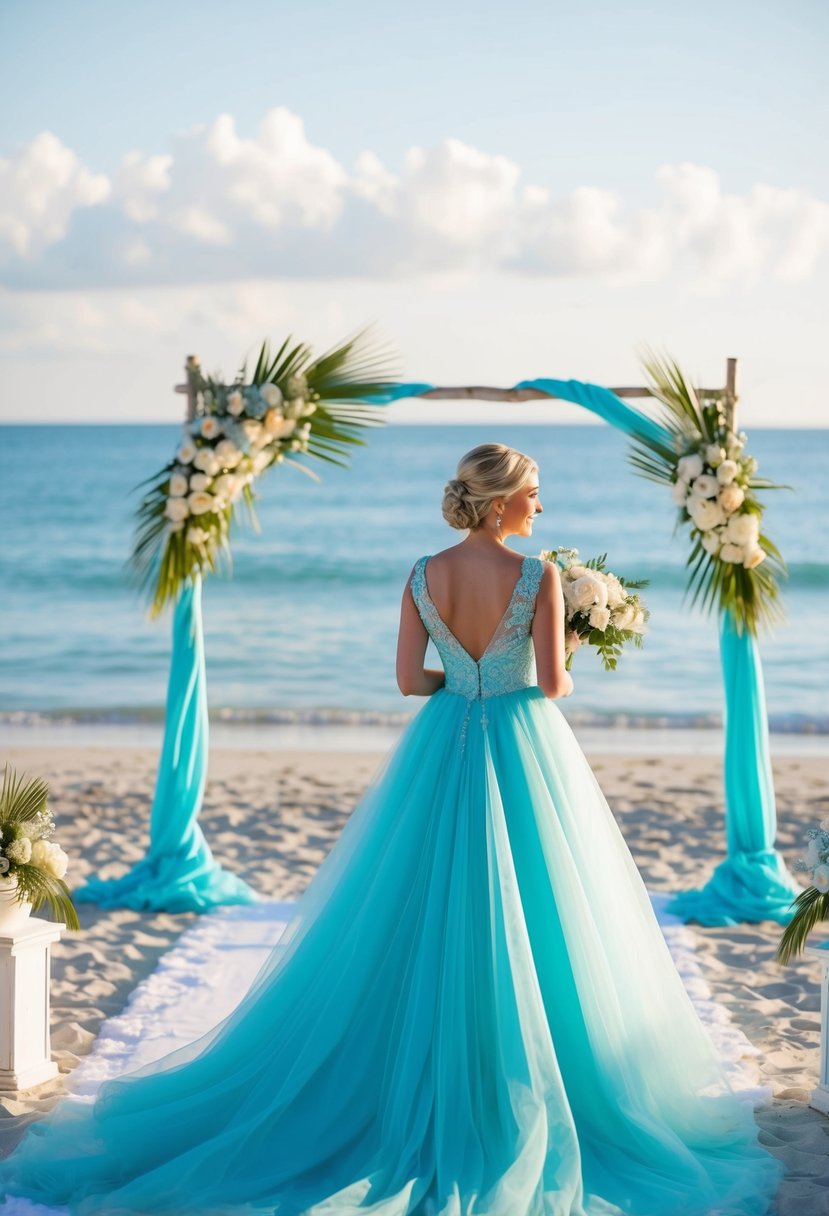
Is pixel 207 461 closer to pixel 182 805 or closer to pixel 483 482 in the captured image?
pixel 182 805

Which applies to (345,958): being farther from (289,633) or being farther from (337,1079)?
(289,633)

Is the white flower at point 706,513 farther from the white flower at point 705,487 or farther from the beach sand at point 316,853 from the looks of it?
the beach sand at point 316,853

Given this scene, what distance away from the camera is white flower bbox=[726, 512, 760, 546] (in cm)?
651

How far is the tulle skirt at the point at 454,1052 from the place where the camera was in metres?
3.61

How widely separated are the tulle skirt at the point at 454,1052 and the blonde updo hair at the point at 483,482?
59cm

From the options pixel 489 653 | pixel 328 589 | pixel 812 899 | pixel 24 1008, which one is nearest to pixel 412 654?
pixel 489 653

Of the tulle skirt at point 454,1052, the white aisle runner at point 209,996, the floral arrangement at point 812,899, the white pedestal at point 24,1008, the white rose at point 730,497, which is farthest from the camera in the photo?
the white rose at point 730,497

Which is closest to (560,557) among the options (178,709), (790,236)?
(178,709)

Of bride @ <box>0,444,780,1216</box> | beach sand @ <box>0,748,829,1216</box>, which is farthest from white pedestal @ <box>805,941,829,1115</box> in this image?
bride @ <box>0,444,780,1216</box>

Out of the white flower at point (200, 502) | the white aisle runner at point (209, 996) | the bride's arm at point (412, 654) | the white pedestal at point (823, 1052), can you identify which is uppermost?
the white flower at point (200, 502)

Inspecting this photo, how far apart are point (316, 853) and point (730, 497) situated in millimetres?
3225

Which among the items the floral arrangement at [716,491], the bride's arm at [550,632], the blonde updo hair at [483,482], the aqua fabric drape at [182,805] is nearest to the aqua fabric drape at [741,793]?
the floral arrangement at [716,491]

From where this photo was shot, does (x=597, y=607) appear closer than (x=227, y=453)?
Yes

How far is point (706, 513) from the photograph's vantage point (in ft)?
21.4
